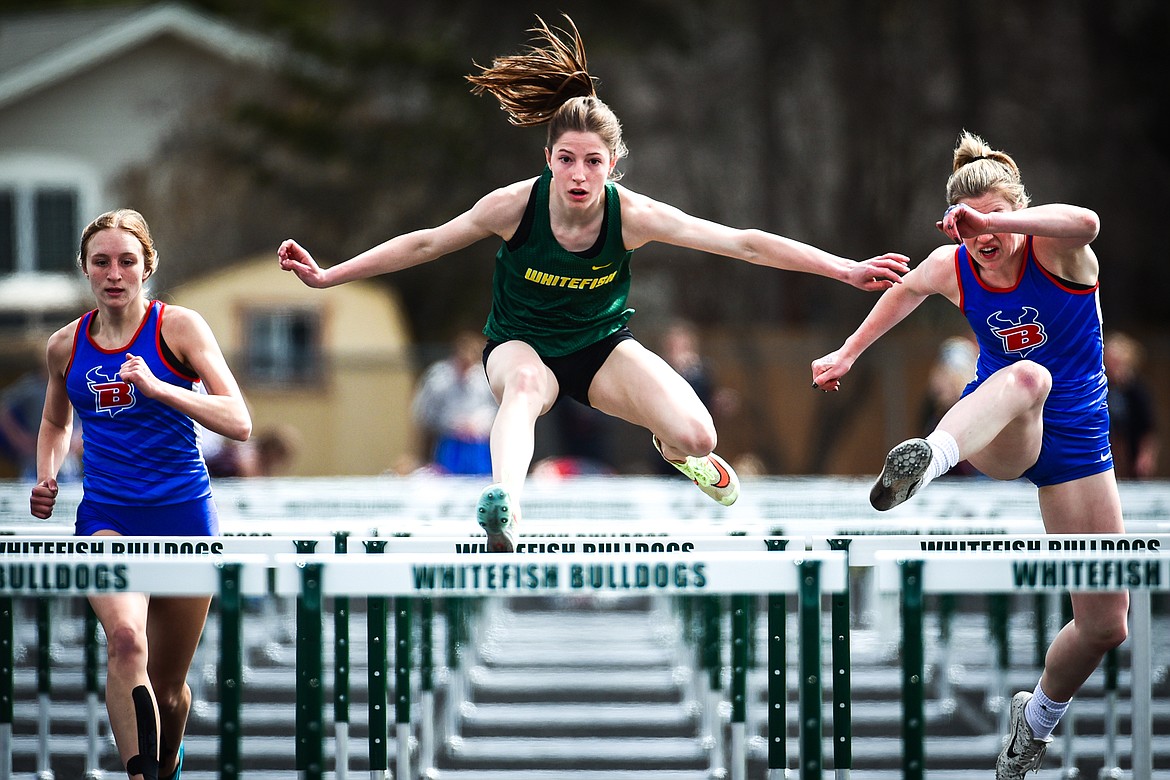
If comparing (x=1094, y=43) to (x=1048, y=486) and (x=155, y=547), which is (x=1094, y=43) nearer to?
(x=1048, y=486)

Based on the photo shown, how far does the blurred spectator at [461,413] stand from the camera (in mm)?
11812

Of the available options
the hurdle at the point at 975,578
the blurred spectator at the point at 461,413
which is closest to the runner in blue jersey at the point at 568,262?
the hurdle at the point at 975,578

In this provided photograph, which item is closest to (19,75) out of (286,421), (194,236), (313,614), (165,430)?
(194,236)

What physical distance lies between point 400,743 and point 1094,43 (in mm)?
16195

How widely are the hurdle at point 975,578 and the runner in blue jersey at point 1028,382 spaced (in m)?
0.83

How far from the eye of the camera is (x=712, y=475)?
5.13 m

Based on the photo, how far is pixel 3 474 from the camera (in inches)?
659

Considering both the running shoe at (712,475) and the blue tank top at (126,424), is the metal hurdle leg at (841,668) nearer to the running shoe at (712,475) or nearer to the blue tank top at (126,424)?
the running shoe at (712,475)

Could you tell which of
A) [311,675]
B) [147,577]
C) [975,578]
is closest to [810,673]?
[975,578]

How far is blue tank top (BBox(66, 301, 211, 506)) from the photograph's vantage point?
14.5 feet

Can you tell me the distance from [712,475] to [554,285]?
105 centimetres

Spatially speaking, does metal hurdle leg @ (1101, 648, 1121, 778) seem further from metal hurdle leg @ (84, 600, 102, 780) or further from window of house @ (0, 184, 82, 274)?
window of house @ (0, 184, 82, 274)

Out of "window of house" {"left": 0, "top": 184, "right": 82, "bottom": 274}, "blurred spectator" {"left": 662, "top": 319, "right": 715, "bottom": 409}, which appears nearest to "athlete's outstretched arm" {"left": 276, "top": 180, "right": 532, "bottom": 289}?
"blurred spectator" {"left": 662, "top": 319, "right": 715, "bottom": 409}

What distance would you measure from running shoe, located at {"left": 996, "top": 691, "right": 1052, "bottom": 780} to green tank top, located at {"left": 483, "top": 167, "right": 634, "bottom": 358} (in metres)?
2.08
